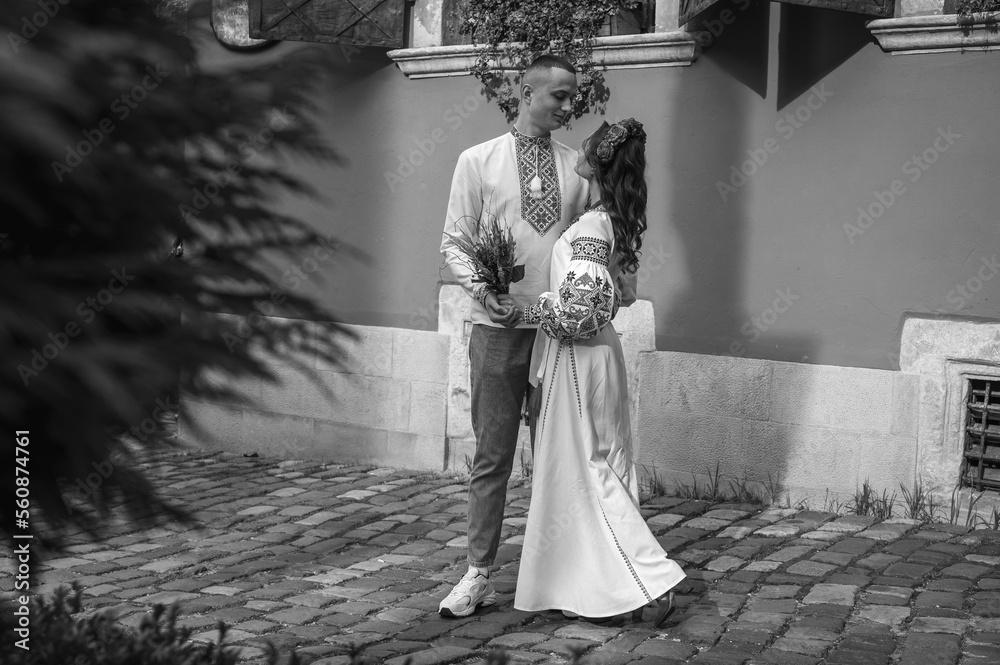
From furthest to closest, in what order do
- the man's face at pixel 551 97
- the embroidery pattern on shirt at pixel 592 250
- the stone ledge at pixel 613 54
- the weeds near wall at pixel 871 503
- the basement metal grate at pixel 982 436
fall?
the stone ledge at pixel 613 54 < the weeds near wall at pixel 871 503 < the basement metal grate at pixel 982 436 < the man's face at pixel 551 97 < the embroidery pattern on shirt at pixel 592 250

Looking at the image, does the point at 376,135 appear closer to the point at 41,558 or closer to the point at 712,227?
the point at 712,227

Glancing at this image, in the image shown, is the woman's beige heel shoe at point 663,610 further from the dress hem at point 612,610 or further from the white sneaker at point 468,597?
the white sneaker at point 468,597

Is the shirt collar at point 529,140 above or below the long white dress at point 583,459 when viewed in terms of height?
above

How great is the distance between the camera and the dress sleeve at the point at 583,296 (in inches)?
170

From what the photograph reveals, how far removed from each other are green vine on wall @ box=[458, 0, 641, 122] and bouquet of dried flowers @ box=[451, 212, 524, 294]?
8.96ft

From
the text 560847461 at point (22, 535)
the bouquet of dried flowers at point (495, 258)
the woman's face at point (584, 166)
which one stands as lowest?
the text 560847461 at point (22, 535)

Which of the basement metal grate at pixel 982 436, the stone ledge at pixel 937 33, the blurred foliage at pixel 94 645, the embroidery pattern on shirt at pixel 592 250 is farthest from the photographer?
the basement metal grate at pixel 982 436

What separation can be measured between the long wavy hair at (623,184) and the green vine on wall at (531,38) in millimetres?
2653

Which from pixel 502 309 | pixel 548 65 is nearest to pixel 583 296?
pixel 502 309

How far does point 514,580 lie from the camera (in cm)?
504

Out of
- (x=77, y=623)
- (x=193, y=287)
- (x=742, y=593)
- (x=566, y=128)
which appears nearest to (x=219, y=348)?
(x=193, y=287)

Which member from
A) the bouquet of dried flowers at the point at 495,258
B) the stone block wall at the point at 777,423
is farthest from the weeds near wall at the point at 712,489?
the bouquet of dried flowers at the point at 495,258

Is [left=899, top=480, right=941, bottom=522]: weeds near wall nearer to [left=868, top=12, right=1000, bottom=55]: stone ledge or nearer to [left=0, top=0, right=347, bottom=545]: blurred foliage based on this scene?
[left=868, top=12, right=1000, bottom=55]: stone ledge

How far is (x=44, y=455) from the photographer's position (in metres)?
1.28
